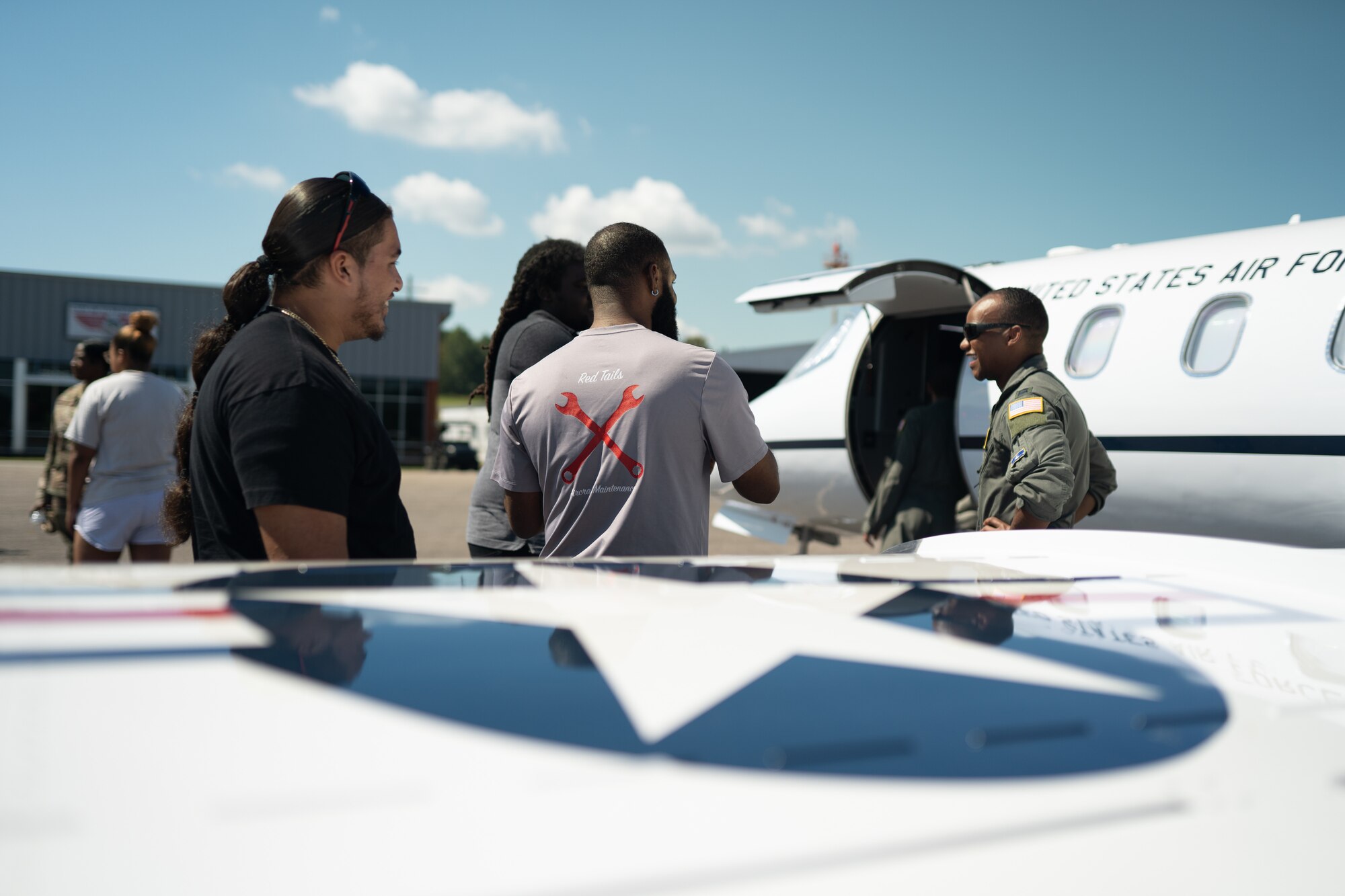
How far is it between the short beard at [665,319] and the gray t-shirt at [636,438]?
746 millimetres

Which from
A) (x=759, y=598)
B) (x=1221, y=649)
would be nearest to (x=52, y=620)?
(x=759, y=598)

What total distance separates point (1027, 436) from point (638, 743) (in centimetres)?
261

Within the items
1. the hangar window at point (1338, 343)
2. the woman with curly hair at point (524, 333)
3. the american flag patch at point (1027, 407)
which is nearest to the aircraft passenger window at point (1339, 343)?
the hangar window at point (1338, 343)

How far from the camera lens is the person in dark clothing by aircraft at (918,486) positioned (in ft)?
19.4

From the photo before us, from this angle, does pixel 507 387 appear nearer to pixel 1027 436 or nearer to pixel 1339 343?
pixel 1027 436

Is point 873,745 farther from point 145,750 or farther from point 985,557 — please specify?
point 985,557

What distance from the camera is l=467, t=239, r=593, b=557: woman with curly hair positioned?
2939mm

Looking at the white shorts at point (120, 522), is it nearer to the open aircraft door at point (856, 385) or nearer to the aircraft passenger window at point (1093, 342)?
the open aircraft door at point (856, 385)

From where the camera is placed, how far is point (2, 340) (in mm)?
31672

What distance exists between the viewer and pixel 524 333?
3021 millimetres

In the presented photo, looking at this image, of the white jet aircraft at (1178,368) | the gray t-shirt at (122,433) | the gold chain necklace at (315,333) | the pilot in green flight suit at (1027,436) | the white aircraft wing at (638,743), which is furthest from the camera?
the white jet aircraft at (1178,368)

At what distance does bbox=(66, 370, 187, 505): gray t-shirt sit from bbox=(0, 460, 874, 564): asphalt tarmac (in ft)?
4.71

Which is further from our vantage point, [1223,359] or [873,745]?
[1223,359]

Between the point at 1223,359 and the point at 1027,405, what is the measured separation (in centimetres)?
271
